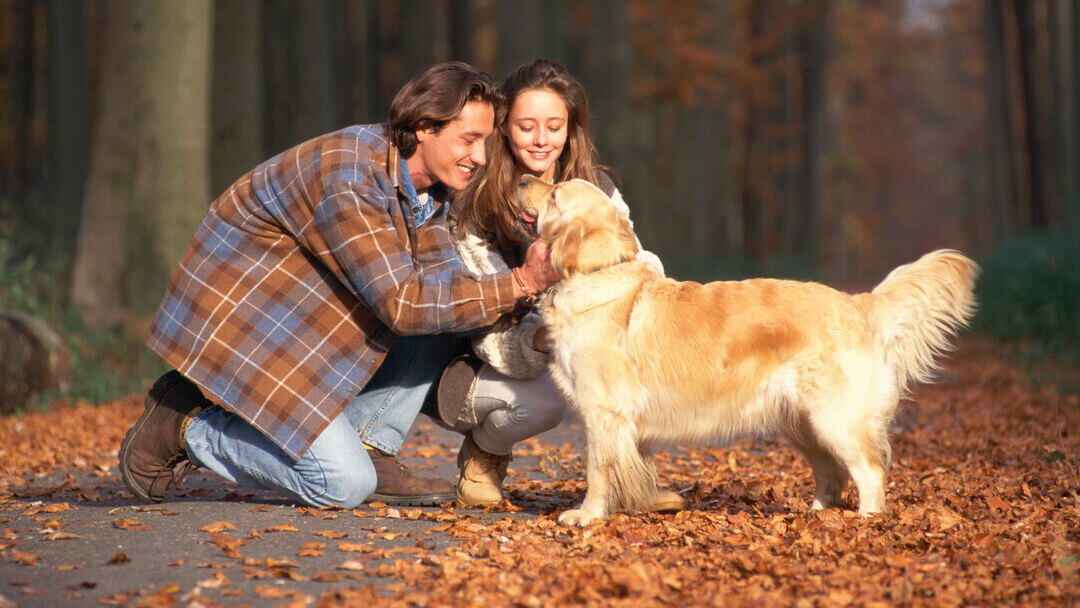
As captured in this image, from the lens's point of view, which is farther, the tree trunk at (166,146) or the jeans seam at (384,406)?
the tree trunk at (166,146)

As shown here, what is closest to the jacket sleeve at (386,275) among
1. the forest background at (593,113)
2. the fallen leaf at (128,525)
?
the forest background at (593,113)

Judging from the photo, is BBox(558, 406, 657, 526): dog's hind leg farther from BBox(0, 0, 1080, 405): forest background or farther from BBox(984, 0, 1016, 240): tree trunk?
BBox(984, 0, 1016, 240): tree trunk

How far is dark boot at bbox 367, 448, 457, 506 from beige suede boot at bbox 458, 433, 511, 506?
9cm

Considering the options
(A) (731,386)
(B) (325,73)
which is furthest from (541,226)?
(B) (325,73)

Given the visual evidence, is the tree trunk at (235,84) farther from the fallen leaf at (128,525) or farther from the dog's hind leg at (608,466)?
the dog's hind leg at (608,466)

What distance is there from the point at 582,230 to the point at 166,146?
6.33 m

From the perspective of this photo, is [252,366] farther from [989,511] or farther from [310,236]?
[989,511]

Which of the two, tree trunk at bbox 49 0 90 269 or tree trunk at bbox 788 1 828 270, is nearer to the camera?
tree trunk at bbox 49 0 90 269

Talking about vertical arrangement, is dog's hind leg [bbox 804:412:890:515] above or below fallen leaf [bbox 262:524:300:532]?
above

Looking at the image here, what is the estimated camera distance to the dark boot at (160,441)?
465cm

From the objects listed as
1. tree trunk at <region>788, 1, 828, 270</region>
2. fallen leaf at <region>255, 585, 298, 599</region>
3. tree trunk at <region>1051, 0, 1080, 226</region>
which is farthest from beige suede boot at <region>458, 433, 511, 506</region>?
tree trunk at <region>788, 1, 828, 270</region>

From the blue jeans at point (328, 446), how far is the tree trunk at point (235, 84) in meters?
8.03

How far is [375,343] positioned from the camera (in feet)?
15.3

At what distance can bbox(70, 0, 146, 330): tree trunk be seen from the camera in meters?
9.77
